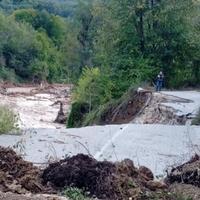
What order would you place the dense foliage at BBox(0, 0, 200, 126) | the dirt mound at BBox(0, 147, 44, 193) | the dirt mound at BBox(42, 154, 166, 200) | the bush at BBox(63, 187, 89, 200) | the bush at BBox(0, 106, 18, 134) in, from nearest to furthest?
the bush at BBox(63, 187, 89, 200)
the dirt mound at BBox(0, 147, 44, 193)
the dirt mound at BBox(42, 154, 166, 200)
the bush at BBox(0, 106, 18, 134)
the dense foliage at BBox(0, 0, 200, 126)

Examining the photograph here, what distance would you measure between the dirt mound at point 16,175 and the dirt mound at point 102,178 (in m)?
0.28

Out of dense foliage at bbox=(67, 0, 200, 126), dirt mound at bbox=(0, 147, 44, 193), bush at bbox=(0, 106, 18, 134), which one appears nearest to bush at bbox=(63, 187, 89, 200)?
dirt mound at bbox=(0, 147, 44, 193)

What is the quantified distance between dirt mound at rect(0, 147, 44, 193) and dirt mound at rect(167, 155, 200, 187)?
79.6 inches

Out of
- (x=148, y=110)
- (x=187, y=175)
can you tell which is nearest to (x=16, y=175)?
(x=187, y=175)

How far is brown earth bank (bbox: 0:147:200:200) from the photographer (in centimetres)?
809

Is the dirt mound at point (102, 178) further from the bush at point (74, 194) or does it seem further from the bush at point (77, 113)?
the bush at point (77, 113)

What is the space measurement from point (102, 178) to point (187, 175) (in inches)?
52.3

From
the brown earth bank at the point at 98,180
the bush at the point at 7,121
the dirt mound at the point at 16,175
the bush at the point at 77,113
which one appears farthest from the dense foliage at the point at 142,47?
the brown earth bank at the point at 98,180

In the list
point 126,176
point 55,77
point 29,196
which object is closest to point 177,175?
point 126,176

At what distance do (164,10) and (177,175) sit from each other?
20.8 m

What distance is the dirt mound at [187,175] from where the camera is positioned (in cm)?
879

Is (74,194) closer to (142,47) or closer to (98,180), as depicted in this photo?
(98,180)

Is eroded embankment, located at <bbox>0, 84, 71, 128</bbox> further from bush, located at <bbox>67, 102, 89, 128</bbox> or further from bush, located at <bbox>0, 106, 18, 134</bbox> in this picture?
bush, located at <bbox>0, 106, 18, 134</bbox>

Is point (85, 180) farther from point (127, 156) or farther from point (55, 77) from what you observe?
point (55, 77)
